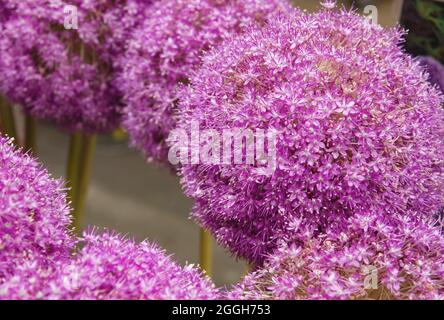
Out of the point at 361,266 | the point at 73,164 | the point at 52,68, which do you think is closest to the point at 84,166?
the point at 73,164

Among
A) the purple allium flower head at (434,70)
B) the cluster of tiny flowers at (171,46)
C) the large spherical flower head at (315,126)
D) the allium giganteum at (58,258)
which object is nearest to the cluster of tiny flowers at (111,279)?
the allium giganteum at (58,258)

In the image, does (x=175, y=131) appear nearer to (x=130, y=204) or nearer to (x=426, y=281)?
(x=426, y=281)

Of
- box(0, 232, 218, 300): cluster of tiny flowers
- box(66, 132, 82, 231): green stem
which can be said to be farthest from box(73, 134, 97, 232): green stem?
box(0, 232, 218, 300): cluster of tiny flowers

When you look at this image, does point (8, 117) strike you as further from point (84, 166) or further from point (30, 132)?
point (84, 166)

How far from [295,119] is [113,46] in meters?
0.42

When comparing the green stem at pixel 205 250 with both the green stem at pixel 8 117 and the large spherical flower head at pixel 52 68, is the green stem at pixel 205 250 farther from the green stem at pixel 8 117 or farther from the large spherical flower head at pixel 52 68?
the green stem at pixel 8 117

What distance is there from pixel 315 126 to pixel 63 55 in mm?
466

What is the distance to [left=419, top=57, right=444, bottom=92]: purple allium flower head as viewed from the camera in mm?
836

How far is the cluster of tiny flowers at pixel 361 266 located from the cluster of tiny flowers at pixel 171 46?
31 cm

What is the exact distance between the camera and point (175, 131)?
0.79 m

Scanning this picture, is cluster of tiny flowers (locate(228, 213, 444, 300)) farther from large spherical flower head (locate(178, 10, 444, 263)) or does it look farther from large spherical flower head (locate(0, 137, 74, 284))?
large spherical flower head (locate(0, 137, 74, 284))

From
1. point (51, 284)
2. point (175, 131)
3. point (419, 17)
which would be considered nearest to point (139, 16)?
point (175, 131)

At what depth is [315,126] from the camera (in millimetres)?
648

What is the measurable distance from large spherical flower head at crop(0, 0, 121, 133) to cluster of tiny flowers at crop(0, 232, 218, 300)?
0.43m
